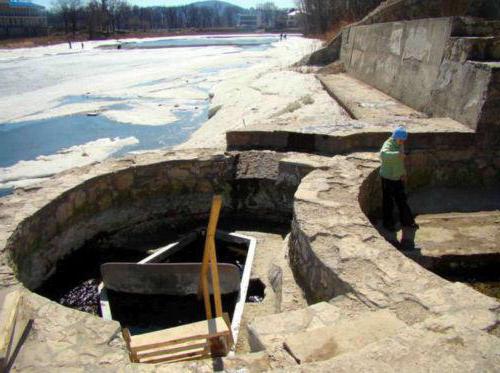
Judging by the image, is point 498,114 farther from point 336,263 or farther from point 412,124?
point 336,263

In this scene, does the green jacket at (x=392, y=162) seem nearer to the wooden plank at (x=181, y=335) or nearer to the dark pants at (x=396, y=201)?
the dark pants at (x=396, y=201)

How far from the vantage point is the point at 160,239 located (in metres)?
5.75

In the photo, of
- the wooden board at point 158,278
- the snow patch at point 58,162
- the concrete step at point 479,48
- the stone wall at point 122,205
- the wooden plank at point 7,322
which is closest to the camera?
the wooden plank at point 7,322

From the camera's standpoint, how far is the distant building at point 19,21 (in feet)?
205

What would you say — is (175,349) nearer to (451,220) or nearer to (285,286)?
(285,286)

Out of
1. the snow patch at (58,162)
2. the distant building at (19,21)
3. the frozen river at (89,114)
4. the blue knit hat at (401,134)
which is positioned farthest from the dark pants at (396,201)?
the distant building at (19,21)

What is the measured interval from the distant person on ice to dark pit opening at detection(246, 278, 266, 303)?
4.75 feet

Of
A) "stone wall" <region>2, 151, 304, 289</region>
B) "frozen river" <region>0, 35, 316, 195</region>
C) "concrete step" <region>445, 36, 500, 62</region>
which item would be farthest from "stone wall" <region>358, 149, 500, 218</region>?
"frozen river" <region>0, 35, 316, 195</region>

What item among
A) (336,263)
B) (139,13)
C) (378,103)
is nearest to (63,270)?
(336,263)

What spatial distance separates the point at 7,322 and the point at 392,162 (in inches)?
132

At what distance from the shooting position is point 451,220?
4.41 m

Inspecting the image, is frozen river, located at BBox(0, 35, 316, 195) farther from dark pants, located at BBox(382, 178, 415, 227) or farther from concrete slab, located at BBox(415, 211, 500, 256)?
concrete slab, located at BBox(415, 211, 500, 256)

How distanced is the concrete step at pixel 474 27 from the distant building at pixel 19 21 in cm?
6807

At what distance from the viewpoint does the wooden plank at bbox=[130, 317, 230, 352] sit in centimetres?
281
